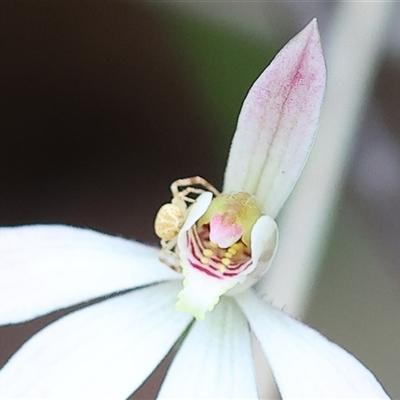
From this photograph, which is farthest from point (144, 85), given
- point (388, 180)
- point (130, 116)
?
point (388, 180)

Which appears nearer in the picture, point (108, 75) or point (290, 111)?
point (290, 111)

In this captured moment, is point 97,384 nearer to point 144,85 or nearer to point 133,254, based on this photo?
point 133,254

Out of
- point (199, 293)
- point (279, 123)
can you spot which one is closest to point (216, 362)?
point (199, 293)

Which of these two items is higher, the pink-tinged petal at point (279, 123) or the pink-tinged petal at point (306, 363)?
the pink-tinged petal at point (279, 123)

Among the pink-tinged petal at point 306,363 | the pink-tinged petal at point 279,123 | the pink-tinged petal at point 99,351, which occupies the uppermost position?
the pink-tinged petal at point 279,123

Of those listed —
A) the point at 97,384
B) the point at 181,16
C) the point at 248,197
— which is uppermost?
the point at 181,16

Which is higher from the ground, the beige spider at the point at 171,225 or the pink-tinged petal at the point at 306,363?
the beige spider at the point at 171,225
